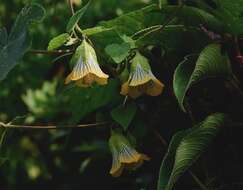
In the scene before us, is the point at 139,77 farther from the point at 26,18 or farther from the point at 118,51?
the point at 26,18

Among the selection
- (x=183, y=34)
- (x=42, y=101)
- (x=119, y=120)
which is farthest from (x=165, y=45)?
(x=42, y=101)

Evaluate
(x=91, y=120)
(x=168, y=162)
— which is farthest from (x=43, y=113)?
(x=168, y=162)

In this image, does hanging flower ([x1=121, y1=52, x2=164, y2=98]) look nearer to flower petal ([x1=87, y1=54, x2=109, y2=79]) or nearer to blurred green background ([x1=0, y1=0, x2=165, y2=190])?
flower petal ([x1=87, y1=54, x2=109, y2=79])

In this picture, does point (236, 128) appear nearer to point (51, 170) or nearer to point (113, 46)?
point (113, 46)

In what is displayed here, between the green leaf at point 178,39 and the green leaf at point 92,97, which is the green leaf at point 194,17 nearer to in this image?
the green leaf at point 178,39

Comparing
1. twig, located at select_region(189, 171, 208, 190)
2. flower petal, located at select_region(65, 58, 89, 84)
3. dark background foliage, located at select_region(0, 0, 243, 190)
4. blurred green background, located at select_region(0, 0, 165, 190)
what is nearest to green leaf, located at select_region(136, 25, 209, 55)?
dark background foliage, located at select_region(0, 0, 243, 190)

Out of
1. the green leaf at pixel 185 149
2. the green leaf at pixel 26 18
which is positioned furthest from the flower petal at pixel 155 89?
the green leaf at pixel 26 18
